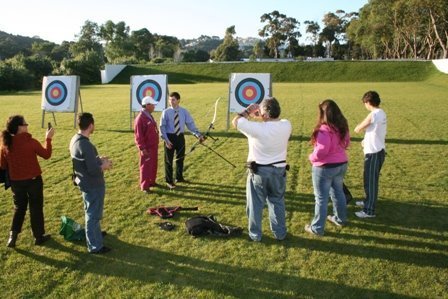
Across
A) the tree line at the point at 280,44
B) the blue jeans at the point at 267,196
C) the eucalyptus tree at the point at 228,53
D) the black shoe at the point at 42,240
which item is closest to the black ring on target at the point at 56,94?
the black shoe at the point at 42,240

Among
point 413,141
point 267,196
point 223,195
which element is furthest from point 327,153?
point 413,141

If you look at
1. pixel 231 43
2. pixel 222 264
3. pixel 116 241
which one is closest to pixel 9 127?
pixel 116 241

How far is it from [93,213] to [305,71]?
51.0 metres

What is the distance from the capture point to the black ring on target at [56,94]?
48.4 ft

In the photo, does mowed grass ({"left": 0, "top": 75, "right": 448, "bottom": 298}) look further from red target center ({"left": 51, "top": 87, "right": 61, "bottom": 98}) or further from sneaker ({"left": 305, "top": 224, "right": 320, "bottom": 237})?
red target center ({"left": 51, "top": 87, "right": 61, "bottom": 98})

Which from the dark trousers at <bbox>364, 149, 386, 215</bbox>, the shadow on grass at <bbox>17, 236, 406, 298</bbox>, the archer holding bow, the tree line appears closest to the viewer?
the shadow on grass at <bbox>17, 236, 406, 298</bbox>

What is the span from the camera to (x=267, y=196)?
5043 millimetres

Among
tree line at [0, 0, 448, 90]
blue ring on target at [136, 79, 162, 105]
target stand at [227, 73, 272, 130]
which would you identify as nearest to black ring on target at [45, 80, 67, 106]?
blue ring on target at [136, 79, 162, 105]

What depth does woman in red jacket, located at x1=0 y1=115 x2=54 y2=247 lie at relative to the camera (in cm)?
482

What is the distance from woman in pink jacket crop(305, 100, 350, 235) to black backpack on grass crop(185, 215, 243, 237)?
3.81 feet

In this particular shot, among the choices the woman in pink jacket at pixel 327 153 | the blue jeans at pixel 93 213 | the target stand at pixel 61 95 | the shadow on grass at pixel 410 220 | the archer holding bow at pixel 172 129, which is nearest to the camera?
the blue jeans at pixel 93 213

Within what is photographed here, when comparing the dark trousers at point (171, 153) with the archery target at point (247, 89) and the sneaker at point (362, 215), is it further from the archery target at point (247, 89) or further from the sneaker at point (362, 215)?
the archery target at point (247, 89)

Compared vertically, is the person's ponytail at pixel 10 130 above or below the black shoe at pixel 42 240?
above

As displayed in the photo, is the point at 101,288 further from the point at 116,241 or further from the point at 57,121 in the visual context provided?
the point at 57,121
